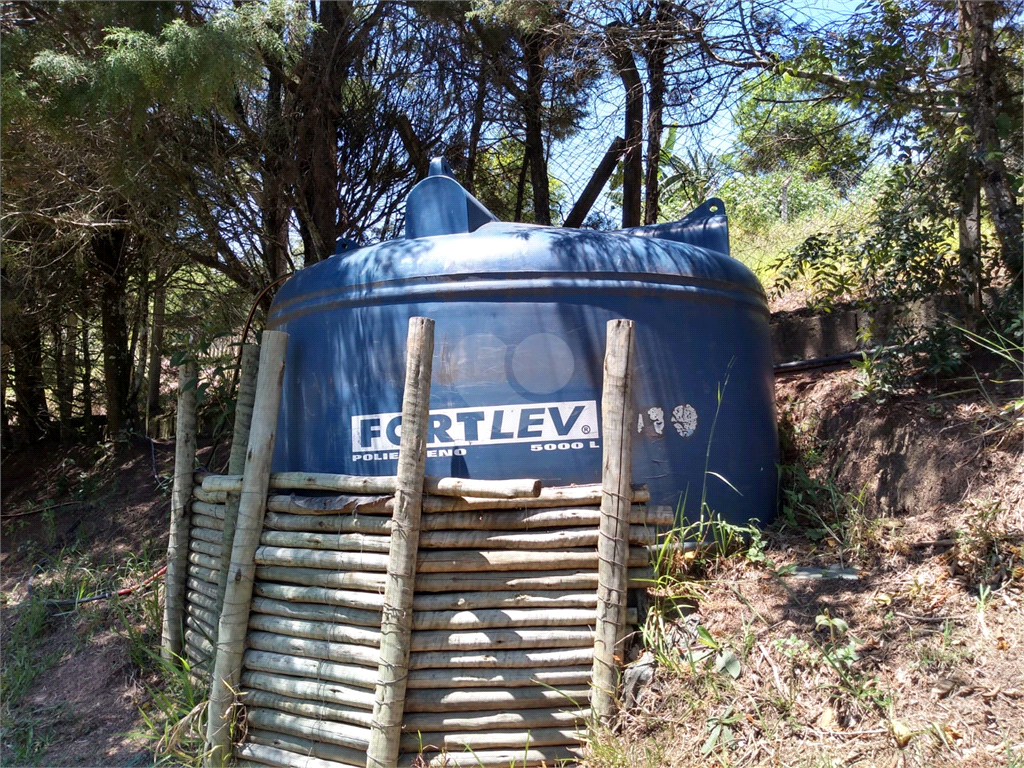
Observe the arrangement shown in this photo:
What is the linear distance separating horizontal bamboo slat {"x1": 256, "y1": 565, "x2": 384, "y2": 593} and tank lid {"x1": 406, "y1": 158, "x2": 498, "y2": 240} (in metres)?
1.97

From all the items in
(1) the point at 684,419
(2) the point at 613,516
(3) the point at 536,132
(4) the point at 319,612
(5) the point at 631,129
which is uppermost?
(3) the point at 536,132

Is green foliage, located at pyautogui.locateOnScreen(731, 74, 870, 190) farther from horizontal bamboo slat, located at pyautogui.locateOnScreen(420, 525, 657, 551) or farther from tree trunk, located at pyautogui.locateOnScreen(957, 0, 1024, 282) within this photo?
horizontal bamboo slat, located at pyautogui.locateOnScreen(420, 525, 657, 551)

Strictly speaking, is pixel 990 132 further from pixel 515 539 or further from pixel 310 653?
pixel 310 653

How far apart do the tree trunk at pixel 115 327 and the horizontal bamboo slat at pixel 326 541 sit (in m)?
5.12

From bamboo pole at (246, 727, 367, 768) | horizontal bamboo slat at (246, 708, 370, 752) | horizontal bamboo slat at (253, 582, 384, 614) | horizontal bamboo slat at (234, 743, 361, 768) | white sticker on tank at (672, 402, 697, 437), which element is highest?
white sticker on tank at (672, 402, 697, 437)

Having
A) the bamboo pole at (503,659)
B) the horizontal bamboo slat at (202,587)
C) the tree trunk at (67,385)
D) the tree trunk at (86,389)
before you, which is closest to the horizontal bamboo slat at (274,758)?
the bamboo pole at (503,659)

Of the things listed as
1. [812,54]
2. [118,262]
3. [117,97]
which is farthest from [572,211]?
[118,262]

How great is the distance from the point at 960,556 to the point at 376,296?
317 centimetres

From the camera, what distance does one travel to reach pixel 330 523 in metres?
4.25

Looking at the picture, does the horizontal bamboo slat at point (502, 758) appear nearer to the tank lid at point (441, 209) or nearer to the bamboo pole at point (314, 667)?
the bamboo pole at point (314, 667)

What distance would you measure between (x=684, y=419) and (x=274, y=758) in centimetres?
273

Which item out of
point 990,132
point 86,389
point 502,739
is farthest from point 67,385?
point 990,132

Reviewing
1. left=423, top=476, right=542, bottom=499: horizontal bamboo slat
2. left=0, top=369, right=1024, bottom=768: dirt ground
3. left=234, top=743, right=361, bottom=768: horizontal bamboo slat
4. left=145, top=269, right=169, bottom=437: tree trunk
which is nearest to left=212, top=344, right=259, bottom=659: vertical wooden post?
left=234, top=743, right=361, bottom=768: horizontal bamboo slat

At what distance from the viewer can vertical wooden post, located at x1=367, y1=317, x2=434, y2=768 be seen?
3836 mm
